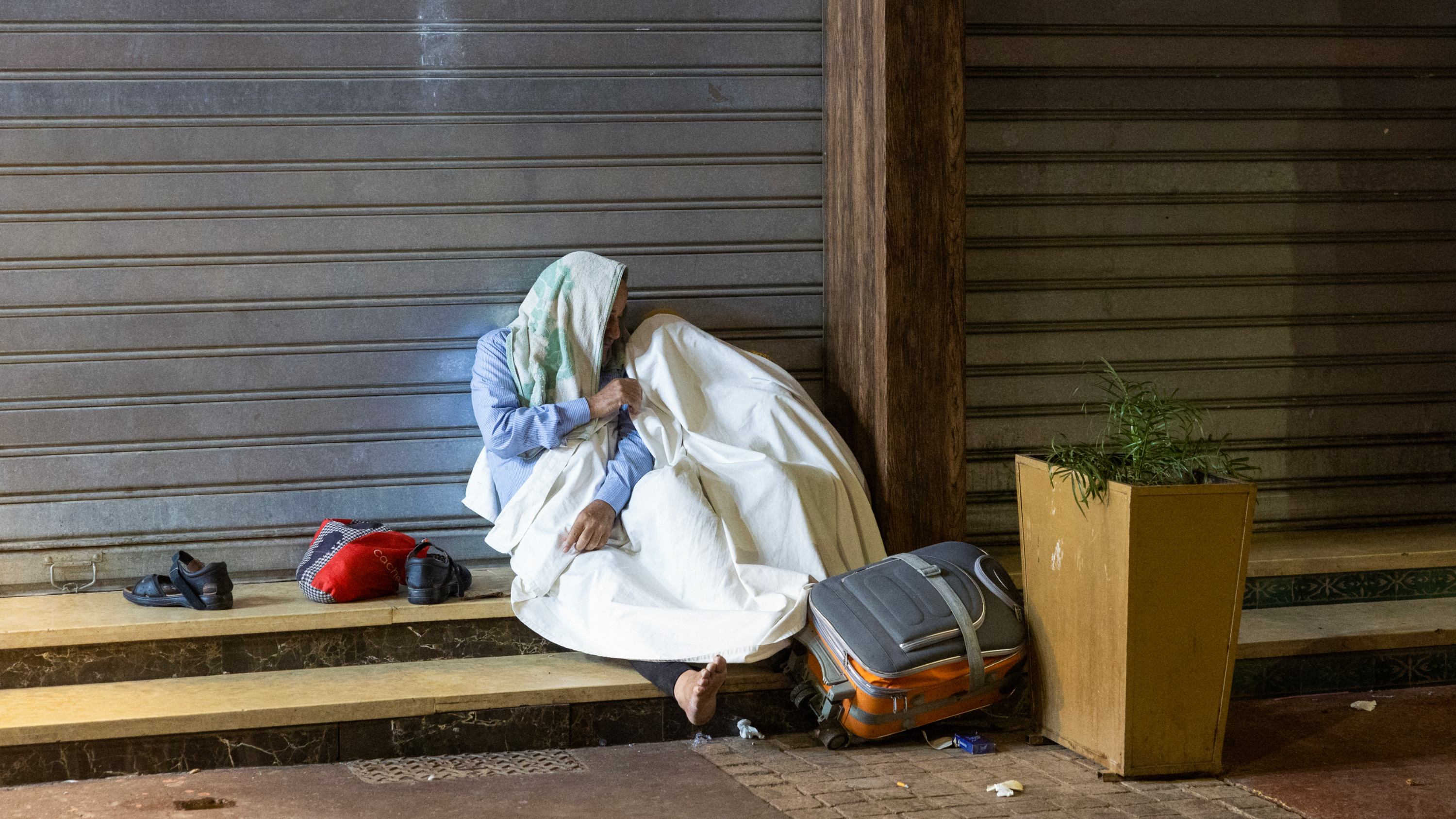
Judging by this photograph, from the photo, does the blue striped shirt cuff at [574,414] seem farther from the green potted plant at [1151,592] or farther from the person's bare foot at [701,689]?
the green potted plant at [1151,592]

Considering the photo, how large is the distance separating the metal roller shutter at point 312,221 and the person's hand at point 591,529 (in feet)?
2.76

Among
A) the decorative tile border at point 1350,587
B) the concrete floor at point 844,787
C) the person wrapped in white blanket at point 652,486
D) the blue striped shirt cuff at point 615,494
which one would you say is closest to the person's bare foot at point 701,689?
the person wrapped in white blanket at point 652,486

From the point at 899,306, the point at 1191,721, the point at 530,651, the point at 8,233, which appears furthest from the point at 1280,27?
the point at 8,233

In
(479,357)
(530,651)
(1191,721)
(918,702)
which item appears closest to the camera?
(1191,721)

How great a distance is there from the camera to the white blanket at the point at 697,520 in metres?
3.42

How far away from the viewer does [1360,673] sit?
3826 mm

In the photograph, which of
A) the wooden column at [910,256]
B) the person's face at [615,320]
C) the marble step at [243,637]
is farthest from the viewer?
the person's face at [615,320]

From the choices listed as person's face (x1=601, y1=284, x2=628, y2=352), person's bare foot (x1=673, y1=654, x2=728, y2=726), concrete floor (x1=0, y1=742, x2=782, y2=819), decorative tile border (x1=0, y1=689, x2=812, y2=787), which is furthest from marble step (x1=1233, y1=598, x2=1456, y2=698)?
person's face (x1=601, y1=284, x2=628, y2=352)

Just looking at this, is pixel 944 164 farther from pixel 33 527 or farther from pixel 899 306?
pixel 33 527

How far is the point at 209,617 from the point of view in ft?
11.9

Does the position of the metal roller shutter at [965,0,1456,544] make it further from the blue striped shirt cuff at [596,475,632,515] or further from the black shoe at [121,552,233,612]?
the black shoe at [121,552,233,612]

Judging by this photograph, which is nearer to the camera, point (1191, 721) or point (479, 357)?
point (1191, 721)

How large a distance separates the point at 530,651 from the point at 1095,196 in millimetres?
2906

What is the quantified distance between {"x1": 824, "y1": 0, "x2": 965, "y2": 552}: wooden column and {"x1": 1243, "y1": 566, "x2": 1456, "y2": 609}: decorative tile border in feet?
3.96
